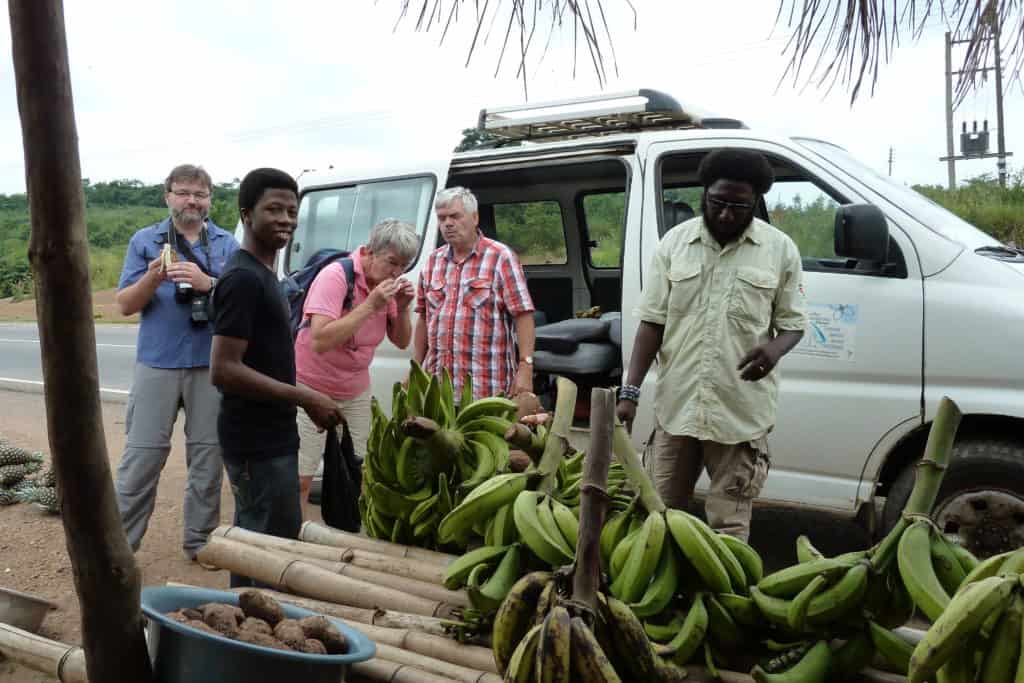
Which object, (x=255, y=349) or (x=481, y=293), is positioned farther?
(x=481, y=293)

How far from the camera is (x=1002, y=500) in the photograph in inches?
157

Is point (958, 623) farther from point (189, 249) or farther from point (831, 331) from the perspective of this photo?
point (189, 249)

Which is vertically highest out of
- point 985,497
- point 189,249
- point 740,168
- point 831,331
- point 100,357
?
point 740,168

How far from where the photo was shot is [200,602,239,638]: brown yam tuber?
1.83 meters

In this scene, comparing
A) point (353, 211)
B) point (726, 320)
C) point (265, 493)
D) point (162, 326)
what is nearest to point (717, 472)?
point (726, 320)

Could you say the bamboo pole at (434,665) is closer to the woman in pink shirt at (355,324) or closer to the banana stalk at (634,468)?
the banana stalk at (634,468)

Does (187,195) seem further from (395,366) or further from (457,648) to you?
(457,648)

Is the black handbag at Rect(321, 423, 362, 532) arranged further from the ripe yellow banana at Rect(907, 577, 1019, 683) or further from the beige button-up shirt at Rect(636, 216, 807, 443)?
the ripe yellow banana at Rect(907, 577, 1019, 683)

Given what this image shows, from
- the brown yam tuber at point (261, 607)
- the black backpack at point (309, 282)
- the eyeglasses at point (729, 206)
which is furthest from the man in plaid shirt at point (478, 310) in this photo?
the brown yam tuber at point (261, 607)

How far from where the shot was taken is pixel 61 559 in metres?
5.29

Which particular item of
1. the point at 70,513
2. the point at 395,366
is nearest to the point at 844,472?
the point at 395,366

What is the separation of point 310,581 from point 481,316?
7.95ft

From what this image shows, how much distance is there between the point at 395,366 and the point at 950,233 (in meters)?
3.13

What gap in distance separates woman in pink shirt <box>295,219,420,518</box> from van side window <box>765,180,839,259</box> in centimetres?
184
